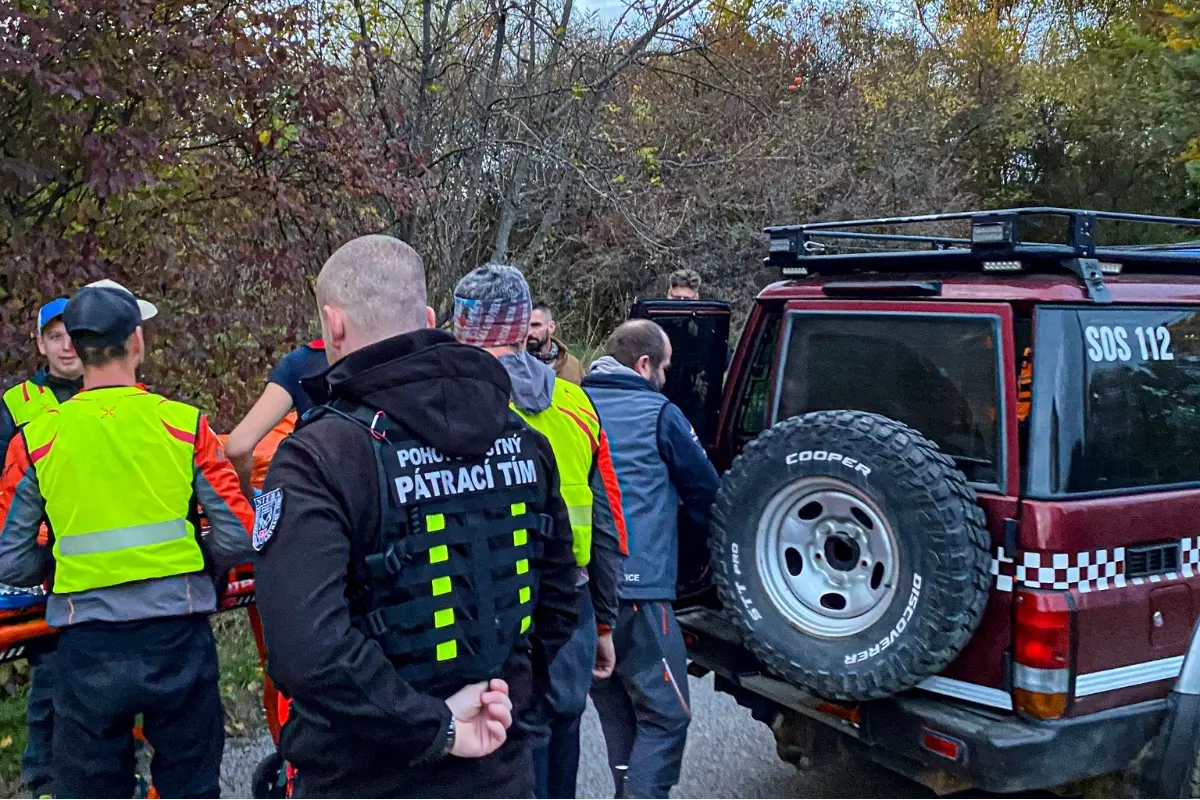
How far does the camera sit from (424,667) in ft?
6.83

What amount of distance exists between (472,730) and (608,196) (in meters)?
6.57

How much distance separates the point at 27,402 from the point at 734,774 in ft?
10.3

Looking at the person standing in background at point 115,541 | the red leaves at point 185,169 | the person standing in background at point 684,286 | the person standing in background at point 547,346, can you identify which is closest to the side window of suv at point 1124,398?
the person standing in background at point 547,346

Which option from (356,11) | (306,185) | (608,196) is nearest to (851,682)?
(306,185)

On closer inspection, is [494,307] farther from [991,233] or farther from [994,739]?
[994,739]

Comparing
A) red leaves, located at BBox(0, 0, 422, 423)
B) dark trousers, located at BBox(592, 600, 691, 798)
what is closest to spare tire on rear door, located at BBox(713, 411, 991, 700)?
dark trousers, located at BBox(592, 600, 691, 798)

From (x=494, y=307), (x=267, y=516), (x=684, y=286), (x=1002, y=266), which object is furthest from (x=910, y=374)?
(x=684, y=286)

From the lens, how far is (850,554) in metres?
3.60

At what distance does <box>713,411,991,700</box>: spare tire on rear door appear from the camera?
3.26 m

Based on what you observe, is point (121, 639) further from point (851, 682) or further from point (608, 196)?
point (608, 196)

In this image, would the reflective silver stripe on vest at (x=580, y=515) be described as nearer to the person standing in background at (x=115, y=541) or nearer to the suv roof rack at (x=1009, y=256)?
the person standing in background at (x=115, y=541)

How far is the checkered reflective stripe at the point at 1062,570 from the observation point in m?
3.26

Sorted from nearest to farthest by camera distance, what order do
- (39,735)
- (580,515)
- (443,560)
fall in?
(443,560) → (580,515) → (39,735)

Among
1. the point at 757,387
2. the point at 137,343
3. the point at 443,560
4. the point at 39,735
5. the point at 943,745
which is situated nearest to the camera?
the point at 443,560
